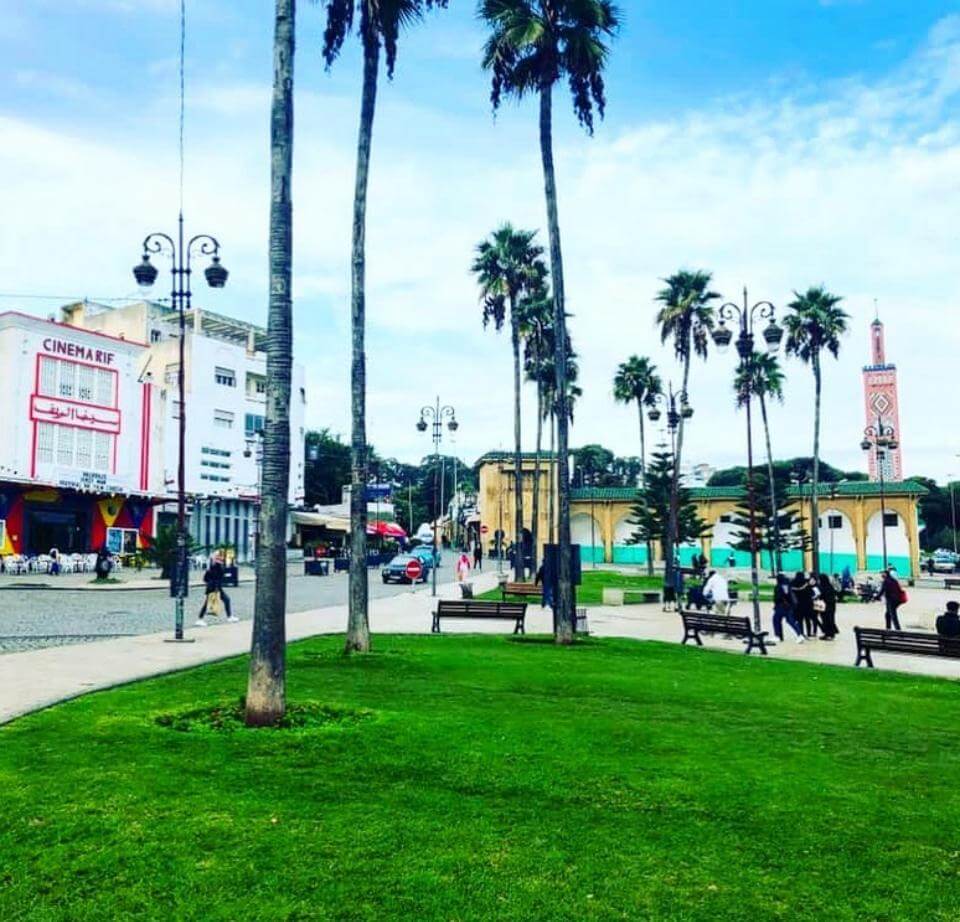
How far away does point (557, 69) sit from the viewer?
18656 mm

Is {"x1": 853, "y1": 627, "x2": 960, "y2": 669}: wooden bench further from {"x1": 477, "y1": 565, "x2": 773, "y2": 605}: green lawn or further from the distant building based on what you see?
the distant building

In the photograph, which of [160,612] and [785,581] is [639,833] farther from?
[160,612]

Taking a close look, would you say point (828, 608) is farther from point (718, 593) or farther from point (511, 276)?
point (511, 276)

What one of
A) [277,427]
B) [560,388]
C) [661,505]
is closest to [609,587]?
[661,505]

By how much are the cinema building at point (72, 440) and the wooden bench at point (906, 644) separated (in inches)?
1462

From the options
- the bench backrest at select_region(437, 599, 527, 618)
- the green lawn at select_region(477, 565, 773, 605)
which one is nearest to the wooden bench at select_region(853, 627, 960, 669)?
the bench backrest at select_region(437, 599, 527, 618)

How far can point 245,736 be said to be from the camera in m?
8.23

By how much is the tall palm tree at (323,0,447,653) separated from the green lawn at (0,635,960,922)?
14.5ft

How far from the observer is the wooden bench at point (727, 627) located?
709 inches

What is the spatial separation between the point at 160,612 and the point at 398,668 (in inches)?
552

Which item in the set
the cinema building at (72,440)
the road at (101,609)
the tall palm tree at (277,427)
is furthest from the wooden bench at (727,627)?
the cinema building at (72,440)

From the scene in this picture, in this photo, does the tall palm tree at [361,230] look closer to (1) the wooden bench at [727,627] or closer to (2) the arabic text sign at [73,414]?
(1) the wooden bench at [727,627]

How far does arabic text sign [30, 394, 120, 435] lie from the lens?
4919 centimetres

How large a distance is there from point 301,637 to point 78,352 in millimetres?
38827
